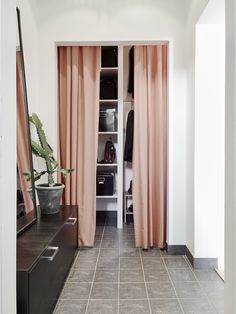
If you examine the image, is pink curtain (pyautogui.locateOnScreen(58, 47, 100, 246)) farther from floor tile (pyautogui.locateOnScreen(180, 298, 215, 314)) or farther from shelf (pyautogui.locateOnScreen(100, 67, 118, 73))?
floor tile (pyautogui.locateOnScreen(180, 298, 215, 314))

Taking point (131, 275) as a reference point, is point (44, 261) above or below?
above

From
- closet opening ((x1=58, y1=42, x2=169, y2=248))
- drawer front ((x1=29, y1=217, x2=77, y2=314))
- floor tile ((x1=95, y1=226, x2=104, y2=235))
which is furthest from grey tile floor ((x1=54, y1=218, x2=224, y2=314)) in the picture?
floor tile ((x1=95, y1=226, x2=104, y2=235))

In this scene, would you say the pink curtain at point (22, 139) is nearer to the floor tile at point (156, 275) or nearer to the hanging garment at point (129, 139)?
the floor tile at point (156, 275)

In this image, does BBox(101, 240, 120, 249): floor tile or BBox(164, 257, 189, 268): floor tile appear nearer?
BBox(164, 257, 189, 268): floor tile

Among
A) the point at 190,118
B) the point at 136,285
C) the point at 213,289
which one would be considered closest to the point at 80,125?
the point at 190,118

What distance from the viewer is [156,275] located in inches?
91.6

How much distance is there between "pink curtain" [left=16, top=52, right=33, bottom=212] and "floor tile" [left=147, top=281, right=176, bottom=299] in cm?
118

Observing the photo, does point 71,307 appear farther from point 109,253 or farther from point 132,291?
point 109,253

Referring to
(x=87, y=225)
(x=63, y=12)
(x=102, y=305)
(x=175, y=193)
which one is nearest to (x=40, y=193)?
(x=87, y=225)

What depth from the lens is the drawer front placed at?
4.46 feet

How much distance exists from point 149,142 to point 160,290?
4.97 feet
